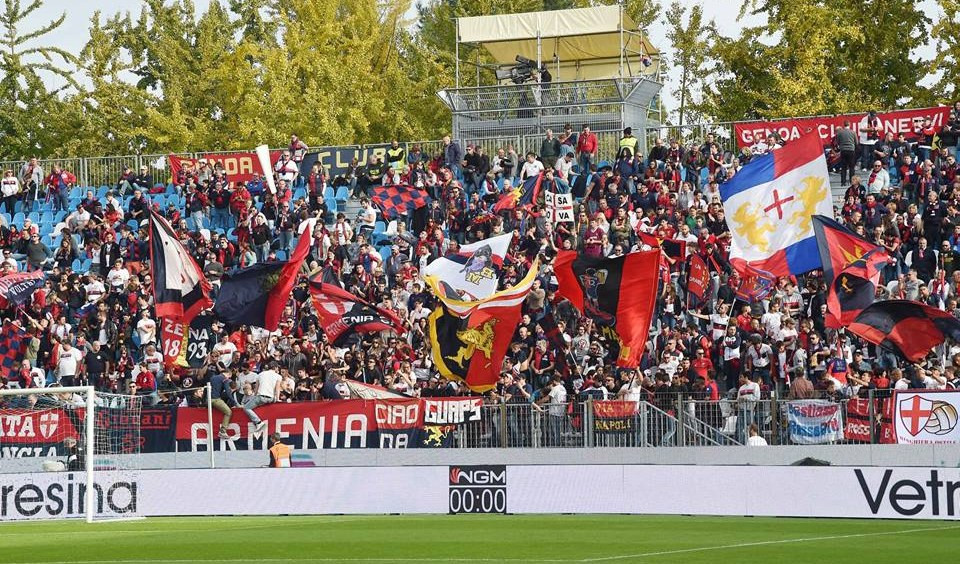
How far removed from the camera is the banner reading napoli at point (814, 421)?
94.3ft

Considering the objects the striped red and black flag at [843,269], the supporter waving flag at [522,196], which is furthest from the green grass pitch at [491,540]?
the supporter waving flag at [522,196]

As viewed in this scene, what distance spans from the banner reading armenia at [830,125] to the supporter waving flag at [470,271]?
925 cm

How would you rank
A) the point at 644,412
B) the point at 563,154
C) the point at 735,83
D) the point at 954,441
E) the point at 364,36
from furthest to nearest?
the point at 364,36 < the point at 735,83 < the point at 563,154 < the point at 644,412 < the point at 954,441

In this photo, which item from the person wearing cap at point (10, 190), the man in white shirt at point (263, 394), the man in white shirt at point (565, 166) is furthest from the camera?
the person wearing cap at point (10, 190)

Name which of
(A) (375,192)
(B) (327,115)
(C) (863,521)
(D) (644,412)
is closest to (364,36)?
(B) (327,115)

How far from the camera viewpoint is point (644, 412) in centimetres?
3011

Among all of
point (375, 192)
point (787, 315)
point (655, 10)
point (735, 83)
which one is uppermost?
point (655, 10)

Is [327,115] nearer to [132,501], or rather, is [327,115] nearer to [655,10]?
[655,10]

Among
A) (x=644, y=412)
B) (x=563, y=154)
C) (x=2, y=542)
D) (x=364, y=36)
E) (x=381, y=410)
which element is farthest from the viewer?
(x=364, y=36)

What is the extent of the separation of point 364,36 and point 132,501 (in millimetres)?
38924

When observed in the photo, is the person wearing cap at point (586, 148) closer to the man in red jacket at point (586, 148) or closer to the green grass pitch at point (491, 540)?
the man in red jacket at point (586, 148)

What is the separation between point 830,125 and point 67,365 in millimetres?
19433

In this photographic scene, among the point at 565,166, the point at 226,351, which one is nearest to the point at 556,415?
the point at 226,351

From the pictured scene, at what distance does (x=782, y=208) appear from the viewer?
1180 inches
